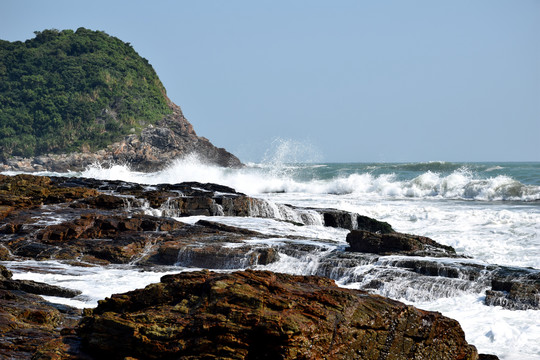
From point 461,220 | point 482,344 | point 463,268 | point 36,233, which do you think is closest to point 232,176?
point 461,220

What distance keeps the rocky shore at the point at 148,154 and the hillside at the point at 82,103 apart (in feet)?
0.49

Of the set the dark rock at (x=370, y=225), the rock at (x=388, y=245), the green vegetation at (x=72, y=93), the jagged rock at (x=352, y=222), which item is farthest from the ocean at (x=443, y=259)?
the green vegetation at (x=72, y=93)

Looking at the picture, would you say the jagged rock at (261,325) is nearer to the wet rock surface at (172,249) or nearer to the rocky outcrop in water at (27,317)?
the wet rock surface at (172,249)

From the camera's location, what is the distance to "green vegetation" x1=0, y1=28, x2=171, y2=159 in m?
67.7

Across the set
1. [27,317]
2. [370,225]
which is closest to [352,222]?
[370,225]

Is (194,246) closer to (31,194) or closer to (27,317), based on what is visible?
(27,317)

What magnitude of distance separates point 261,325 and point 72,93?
247 feet

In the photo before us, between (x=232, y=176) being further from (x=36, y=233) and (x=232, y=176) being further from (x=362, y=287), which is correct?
(x=362, y=287)

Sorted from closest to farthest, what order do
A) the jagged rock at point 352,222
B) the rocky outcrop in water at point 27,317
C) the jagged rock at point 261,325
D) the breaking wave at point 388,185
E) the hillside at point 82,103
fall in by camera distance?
1. the jagged rock at point 261,325
2. the rocky outcrop in water at point 27,317
3. the jagged rock at point 352,222
4. the breaking wave at point 388,185
5. the hillside at point 82,103

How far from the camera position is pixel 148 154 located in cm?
6556

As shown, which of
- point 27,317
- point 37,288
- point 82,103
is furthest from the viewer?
point 82,103

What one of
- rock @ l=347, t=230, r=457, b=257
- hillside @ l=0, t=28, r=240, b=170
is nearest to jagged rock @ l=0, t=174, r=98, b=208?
rock @ l=347, t=230, r=457, b=257

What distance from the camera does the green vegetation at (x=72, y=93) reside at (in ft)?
222

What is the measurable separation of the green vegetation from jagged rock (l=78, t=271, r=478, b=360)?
6231 cm
